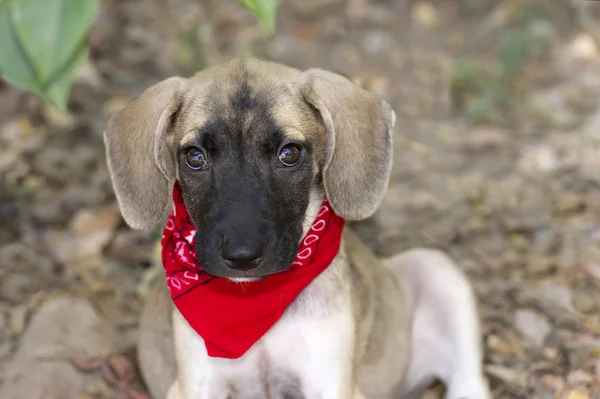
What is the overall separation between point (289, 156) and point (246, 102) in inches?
10.9

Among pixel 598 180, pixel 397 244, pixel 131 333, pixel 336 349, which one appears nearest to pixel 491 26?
pixel 598 180

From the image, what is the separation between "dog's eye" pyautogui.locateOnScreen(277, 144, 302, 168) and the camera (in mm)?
3291

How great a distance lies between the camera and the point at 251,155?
3.23 m

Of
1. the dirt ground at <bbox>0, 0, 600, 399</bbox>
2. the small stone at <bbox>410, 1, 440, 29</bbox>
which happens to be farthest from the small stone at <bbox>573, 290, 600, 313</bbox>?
the small stone at <bbox>410, 1, 440, 29</bbox>

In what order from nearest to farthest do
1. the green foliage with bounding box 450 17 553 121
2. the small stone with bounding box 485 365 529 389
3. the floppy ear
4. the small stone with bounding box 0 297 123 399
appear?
the floppy ear → the small stone with bounding box 0 297 123 399 → the small stone with bounding box 485 365 529 389 → the green foliage with bounding box 450 17 553 121

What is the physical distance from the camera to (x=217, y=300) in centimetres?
361

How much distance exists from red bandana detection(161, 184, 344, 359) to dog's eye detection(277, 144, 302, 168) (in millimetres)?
406

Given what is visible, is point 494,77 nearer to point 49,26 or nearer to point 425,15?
point 425,15

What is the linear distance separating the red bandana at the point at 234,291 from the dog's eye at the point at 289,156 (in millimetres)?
406

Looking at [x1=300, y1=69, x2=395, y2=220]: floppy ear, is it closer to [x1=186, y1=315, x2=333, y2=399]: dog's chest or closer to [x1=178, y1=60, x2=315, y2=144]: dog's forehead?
[x1=178, y1=60, x2=315, y2=144]: dog's forehead

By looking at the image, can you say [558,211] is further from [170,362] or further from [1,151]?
[1,151]

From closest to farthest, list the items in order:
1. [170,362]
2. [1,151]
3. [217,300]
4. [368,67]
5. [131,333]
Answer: [217,300] < [170,362] < [131,333] < [1,151] < [368,67]

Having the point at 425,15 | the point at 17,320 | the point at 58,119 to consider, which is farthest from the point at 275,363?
the point at 425,15

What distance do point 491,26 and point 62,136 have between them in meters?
4.76
